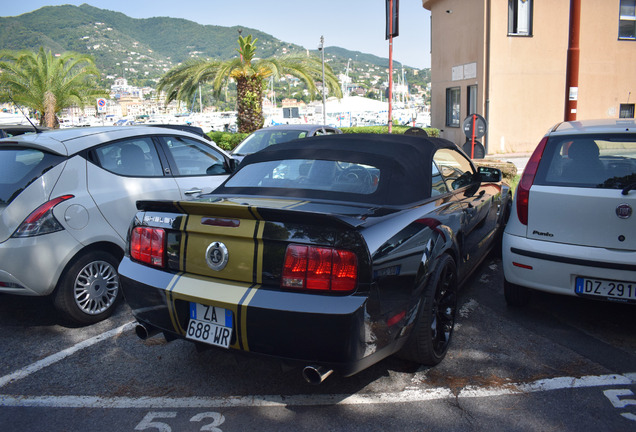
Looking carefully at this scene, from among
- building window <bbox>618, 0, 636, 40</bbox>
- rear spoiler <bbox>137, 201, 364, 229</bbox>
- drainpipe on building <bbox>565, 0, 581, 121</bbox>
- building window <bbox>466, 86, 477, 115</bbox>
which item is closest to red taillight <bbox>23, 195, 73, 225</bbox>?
rear spoiler <bbox>137, 201, 364, 229</bbox>

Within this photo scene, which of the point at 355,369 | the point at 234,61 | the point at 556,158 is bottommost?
the point at 355,369

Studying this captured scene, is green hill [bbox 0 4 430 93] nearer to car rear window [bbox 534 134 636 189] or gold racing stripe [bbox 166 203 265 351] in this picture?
car rear window [bbox 534 134 636 189]

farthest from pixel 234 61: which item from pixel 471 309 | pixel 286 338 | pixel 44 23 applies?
pixel 44 23

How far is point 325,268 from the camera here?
270 cm

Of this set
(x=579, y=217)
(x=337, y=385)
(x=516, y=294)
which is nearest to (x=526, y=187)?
(x=579, y=217)

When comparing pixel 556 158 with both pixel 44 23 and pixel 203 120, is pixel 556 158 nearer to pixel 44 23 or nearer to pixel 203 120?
pixel 203 120

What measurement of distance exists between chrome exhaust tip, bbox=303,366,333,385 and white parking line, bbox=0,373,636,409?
0.52 m

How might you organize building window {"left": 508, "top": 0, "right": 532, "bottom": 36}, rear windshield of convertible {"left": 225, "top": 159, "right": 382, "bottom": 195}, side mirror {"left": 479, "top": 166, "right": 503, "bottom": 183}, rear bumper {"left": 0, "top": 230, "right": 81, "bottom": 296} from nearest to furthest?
1. rear windshield of convertible {"left": 225, "top": 159, "right": 382, "bottom": 195}
2. rear bumper {"left": 0, "top": 230, "right": 81, "bottom": 296}
3. side mirror {"left": 479, "top": 166, "right": 503, "bottom": 183}
4. building window {"left": 508, "top": 0, "right": 532, "bottom": 36}

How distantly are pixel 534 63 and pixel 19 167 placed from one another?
18.9 metres

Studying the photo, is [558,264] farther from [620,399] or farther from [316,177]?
[316,177]

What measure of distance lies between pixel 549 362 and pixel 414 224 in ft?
4.72

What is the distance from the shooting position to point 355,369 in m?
2.74

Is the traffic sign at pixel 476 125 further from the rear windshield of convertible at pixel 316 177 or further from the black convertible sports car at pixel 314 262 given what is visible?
the rear windshield of convertible at pixel 316 177

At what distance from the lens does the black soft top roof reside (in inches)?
136
